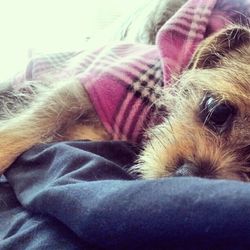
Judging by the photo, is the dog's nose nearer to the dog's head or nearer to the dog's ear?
the dog's head

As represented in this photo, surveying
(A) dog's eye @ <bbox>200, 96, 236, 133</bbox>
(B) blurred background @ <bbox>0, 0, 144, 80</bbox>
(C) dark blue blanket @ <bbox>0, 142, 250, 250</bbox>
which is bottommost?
(B) blurred background @ <bbox>0, 0, 144, 80</bbox>

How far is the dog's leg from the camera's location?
4.33 feet

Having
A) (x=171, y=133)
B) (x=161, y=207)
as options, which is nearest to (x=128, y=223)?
(x=161, y=207)

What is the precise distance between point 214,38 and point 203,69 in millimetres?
81

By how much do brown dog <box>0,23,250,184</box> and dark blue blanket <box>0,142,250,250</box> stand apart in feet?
0.67

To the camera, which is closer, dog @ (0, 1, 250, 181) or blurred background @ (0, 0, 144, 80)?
dog @ (0, 1, 250, 181)

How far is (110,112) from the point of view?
4.37ft

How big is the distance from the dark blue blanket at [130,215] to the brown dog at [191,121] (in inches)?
8.1

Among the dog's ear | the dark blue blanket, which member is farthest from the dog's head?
the dark blue blanket

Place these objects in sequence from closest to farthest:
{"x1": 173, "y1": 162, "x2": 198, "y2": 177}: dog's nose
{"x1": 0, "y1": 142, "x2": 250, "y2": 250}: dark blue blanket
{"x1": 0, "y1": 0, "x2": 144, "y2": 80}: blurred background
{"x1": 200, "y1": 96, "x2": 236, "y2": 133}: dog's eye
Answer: {"x1": 0, "y1": 142, "x2": 250, "y2": 250}: dark blue blanket
{"x1": 173, "y1": 162, "x2": 198, "y2": 177}: dog's nose
{"x1": 200, "y1": 96, "x2": 236, "y2": 133}: dog's eye
{"x1": 0, "y1": 0, "x2": 144, "y2": 80}: blurred background

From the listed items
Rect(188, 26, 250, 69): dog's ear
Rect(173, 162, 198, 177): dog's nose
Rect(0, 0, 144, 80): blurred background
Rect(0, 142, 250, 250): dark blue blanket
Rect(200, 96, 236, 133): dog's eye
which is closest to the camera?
Rect(0, 142, 250, 250): dark blue blanket

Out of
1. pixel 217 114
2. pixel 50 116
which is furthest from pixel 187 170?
pixel 50 116

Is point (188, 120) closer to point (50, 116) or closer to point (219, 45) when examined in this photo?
point (219, 45)

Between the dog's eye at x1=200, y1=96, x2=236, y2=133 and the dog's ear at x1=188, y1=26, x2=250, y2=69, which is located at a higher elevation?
the dog's ear at x1=188, y1=26, x2=250, y2=69
